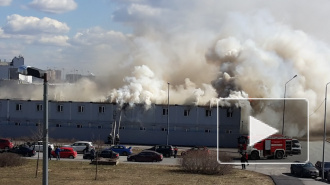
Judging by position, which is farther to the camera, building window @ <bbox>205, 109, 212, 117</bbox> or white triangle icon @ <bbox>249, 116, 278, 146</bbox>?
building window @ <bbox>205, 109, 212, 117</bbox>

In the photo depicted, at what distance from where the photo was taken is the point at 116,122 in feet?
223

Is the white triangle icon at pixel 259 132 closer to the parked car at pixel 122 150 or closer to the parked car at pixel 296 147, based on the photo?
the parked car at pixel 296 147

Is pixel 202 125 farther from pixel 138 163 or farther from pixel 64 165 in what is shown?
pixel 64 165

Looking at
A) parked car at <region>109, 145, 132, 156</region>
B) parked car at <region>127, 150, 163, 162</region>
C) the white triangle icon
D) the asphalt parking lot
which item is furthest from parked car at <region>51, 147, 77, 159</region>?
the white triangle icon

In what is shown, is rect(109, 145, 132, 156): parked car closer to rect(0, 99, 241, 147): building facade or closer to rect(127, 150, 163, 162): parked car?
rect(127, 150, 163, 162): parked car

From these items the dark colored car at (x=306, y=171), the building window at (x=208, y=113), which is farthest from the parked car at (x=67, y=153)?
the building window at (x=208, y=113)

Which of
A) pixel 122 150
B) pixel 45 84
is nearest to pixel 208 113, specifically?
pixel 122 150

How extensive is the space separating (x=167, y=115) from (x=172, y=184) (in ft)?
112

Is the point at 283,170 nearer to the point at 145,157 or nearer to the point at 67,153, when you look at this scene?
the point at 145,157

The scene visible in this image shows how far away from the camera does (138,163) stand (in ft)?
147

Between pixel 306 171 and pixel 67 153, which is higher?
pixel 67 153

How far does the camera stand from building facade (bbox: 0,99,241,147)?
65.1 metres

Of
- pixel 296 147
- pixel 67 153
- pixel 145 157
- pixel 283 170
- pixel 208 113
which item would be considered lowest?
pixel 283 170

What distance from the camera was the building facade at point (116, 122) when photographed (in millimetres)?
65062
